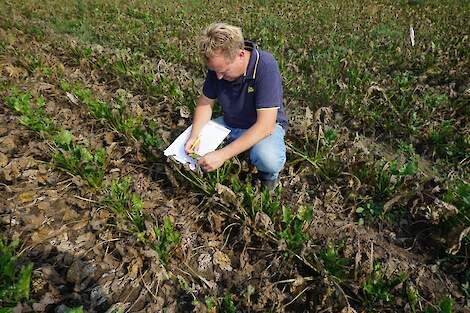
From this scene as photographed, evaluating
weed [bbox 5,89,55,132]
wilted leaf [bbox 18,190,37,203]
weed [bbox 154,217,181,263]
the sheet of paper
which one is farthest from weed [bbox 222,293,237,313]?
weed [bbox 5,89,55,132]

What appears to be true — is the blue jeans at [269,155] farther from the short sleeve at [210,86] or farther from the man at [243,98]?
the short sleeve at [210,86]

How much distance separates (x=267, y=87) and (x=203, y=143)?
31.6 inches

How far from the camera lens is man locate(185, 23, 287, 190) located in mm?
2672

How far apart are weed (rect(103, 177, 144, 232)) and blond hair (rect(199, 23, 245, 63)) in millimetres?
1293

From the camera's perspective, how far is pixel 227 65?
2.76 metres

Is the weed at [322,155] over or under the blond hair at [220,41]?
under

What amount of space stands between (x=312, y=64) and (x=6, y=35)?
578 centimetres

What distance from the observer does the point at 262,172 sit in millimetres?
3287

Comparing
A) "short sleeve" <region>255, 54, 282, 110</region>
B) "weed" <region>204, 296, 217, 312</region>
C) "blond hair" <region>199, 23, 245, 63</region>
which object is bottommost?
"weed" <region>204, 296, 217, 312</region>

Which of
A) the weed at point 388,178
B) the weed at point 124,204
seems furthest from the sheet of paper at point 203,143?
the weed at point 388,178

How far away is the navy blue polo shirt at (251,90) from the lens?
2885 millimetres

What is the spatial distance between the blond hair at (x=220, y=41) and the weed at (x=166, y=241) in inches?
53.5

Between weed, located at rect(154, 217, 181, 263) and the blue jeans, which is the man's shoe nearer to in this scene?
the blue jeans

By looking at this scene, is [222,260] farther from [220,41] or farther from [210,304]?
[220,41]
